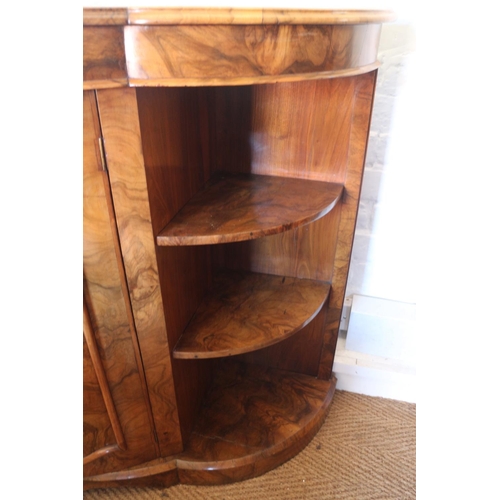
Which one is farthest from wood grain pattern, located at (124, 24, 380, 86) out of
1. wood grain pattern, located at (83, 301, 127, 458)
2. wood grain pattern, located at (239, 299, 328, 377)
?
wood grain pattern, located at (239, 299, 328, 377)

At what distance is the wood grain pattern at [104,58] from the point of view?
0.47 metres

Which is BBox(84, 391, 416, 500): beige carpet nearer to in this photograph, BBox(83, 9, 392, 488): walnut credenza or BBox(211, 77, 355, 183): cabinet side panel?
BBox(83, 9, 392, 488): walnut credenza

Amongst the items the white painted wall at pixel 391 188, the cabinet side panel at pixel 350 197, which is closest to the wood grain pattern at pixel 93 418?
the cabinet side panel at pixel 350 197

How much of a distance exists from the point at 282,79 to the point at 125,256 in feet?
1.14

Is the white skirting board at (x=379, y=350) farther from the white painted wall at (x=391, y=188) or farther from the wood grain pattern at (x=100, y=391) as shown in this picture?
the wood grain pattern at (x=100, y=391)

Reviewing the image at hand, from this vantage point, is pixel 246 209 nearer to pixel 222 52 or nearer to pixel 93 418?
pixel 222 52

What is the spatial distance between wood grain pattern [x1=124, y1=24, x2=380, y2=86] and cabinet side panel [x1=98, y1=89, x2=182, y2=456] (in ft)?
0.20

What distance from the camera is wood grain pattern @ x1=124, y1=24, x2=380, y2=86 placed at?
0.48m

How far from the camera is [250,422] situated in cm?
99

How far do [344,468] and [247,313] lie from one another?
0.44 metres

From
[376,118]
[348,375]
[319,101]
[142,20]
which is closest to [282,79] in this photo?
[142,20]

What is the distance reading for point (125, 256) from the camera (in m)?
0.65

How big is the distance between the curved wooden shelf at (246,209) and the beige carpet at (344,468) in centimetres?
60
